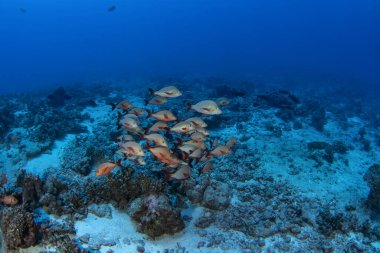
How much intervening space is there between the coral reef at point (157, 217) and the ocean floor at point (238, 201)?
7 centimetres

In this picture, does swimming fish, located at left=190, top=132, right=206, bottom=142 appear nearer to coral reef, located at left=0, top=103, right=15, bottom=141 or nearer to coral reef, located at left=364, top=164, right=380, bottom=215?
coral reef, located at left=364, top=164, right=380, bottom=215

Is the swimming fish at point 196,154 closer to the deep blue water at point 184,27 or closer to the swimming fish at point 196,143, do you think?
the swimming fish at point 196,143

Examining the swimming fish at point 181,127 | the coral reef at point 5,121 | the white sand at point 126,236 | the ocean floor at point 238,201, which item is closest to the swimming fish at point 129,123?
the swimming fish at point 181,127

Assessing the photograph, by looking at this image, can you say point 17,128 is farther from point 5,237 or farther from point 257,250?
point 257,250

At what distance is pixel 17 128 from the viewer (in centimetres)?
1372

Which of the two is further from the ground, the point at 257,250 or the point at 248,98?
the point at 257,250

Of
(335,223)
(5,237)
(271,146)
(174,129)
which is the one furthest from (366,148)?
(5,237)

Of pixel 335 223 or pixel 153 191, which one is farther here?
pixel 335 223

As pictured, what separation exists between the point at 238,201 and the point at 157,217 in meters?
2.67

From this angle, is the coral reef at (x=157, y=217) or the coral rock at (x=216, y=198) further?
the coral rock at (x=216, y=198)

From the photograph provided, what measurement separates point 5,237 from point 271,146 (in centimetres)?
974

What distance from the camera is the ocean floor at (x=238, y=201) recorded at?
6.70 m

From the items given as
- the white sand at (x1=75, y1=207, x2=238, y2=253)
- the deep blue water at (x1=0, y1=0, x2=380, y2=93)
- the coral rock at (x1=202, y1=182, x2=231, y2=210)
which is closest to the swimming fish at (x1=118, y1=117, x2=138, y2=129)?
the white sand at (x1=75, y1=207, x2=238, y2=253)

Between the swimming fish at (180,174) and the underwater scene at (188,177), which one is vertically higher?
the swimming fish at (180,174)
